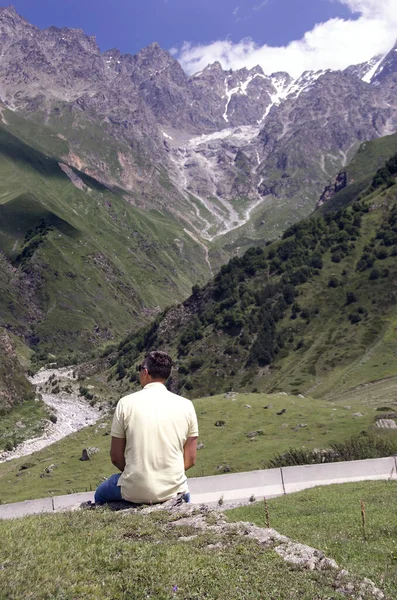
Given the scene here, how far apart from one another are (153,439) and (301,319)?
485 feet

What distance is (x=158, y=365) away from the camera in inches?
497

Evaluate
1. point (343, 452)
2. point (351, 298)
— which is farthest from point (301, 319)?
point (343, 452)

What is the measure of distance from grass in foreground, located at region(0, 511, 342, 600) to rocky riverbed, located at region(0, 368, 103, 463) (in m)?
85.0

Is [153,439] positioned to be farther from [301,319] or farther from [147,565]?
[301,319]

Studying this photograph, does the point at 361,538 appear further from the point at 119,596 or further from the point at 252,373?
the point at 252,373

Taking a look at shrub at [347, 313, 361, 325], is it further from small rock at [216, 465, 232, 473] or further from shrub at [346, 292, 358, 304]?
small rock at [216, 465, 232, 473]

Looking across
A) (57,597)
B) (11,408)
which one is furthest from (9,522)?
(11,408)

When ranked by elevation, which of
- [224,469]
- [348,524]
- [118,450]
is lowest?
[224,469]

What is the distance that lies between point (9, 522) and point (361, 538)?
996 centimetres

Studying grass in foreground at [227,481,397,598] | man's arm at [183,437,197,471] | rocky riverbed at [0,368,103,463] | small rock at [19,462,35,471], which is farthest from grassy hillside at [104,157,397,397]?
man's arm at [183,437,197,471]

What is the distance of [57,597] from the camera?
27.6 feet

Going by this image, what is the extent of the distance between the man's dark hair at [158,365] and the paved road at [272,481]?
26.5 metres

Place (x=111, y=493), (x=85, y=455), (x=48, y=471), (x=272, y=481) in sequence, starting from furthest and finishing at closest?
(x=85, y=455)
(x=48, y=471)
(x=272, y=481)
(x=111, y=493)

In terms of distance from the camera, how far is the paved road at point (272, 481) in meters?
36.6
